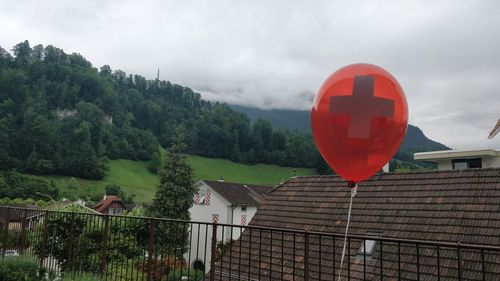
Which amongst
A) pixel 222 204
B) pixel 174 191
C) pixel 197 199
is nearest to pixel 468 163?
pixel 222 204

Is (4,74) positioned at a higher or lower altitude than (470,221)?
higher

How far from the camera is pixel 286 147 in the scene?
90.1m

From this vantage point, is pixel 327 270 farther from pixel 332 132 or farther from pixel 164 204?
pixel 164 204

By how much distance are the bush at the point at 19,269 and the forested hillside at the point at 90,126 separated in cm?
6888

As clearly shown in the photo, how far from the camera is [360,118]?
11.7 feet

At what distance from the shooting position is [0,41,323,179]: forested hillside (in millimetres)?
73688

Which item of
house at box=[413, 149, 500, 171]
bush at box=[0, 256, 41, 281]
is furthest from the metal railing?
house at box=[413, 149, 500, 171]

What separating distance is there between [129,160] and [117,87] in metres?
41.9

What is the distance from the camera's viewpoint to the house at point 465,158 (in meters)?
Answer: 19.9

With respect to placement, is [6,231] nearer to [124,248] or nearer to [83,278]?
[124,248]

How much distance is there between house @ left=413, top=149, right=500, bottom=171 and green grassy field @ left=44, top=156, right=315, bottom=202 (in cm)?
4262

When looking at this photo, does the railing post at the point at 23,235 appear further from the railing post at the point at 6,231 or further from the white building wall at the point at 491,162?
the white building wall at the point at 491,162

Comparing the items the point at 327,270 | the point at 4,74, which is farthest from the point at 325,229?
the point at 4,74

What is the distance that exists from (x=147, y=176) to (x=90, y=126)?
18.0 m
